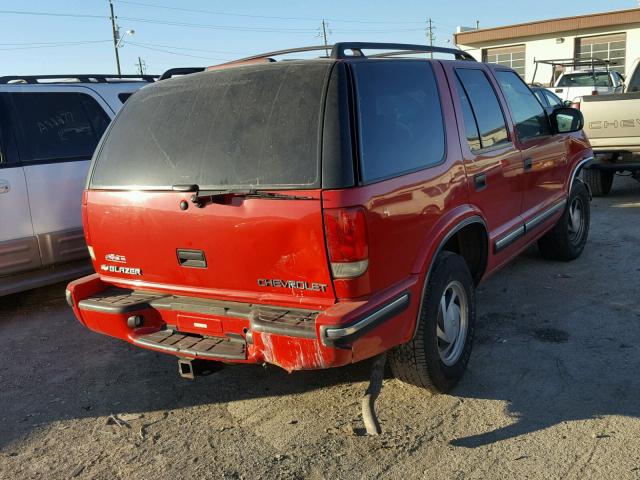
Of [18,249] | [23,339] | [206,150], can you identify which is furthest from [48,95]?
[206,150]

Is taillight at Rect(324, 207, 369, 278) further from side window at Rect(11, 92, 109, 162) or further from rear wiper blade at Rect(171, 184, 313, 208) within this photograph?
side window at Rect(11, 92, 109, 162)

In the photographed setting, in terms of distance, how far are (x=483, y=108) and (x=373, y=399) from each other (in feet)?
7.16

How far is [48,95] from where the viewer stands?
18.1ft

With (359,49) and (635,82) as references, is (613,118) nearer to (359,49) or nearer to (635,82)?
(635,82)

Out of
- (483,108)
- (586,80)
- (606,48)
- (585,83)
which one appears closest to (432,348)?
(483,108)

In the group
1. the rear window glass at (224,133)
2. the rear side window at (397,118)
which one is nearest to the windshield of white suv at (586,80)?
the rear side window at (397,118)

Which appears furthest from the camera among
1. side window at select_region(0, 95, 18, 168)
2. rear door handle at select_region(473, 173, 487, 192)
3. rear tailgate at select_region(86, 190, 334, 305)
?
side window at select_region(0, 95, 18, 168)

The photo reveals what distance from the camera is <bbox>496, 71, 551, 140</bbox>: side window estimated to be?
15.6 ft

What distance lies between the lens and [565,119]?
211 inches

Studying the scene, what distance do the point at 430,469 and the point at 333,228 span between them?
1.23 m

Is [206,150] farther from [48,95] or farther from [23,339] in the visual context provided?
[48,95]

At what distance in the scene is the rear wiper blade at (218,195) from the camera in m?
2.86

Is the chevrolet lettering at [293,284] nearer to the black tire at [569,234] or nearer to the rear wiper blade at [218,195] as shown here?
the rear wiper blade at [218,195]

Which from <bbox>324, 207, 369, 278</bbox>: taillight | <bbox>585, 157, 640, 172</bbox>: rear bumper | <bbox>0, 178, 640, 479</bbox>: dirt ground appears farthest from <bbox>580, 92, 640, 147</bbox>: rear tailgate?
<bbox>324, 207, 369, 278</bbox>: taillight
